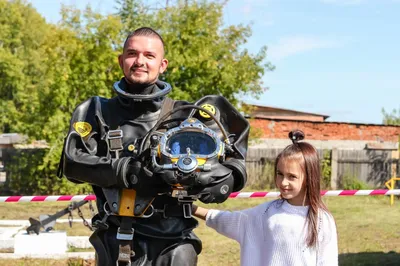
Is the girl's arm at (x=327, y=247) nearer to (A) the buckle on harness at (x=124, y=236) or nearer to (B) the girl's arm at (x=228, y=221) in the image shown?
(B) the girl's arm at (x=228, y=221)

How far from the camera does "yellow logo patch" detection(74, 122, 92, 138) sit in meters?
3.03

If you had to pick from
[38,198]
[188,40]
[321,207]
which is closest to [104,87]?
[188,40]

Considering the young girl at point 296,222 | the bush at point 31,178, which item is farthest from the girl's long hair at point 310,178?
the bush at point 31,178

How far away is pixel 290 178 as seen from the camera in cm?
332

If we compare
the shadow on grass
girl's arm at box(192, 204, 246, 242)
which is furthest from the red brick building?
girl's arm at box(192, 204, 246, 242)

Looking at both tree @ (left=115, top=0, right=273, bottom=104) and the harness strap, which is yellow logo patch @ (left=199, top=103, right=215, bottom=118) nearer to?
the harness strap

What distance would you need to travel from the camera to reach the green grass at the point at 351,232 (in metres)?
8.57

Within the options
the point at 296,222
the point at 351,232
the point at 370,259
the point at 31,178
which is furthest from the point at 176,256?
the point at 31,178

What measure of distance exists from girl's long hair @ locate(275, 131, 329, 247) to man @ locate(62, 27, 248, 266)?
1.05ft

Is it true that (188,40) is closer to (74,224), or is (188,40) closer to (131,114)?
(74,224)

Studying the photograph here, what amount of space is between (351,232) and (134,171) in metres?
8.66

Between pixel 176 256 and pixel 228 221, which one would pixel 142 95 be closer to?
pixel 176 256

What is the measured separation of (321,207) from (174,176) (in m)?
0.98

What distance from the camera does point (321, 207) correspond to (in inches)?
132
